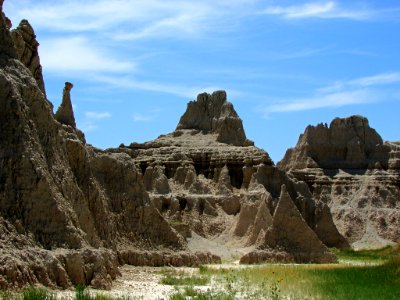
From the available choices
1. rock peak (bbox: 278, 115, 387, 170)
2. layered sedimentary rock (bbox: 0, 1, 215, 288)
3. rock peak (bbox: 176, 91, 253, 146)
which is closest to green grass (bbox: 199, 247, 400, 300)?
layered sedimentary rock (bbox: 0, 1, 215, 288)

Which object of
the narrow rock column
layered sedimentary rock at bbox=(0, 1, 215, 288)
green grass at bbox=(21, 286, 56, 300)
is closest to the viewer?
green grass at bbox=(21, 286, 56, 300)

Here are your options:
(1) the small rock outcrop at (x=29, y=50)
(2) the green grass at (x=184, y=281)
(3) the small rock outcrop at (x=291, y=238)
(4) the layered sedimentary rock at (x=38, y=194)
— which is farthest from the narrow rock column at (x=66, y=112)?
(3) the small rock outcrop at (x=291, y=238)

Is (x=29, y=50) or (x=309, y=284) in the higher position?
(x=29, y=50)

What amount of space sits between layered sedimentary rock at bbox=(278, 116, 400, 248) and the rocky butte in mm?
130

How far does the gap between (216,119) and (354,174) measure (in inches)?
728

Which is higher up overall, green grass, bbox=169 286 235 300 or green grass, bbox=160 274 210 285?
green grass, bbox=160 274 210 285

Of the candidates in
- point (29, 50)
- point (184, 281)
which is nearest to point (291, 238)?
point (184, 281)

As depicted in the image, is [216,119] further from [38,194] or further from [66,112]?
[38,194]

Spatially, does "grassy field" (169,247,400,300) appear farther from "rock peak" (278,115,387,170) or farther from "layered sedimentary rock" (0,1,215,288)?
"rock peak" (278,115,387,170)

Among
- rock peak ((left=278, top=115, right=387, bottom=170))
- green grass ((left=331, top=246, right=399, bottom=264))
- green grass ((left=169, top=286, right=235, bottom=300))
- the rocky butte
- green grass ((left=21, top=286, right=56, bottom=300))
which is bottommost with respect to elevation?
green grass ((left=169, top=286, right=235, bottom=300))

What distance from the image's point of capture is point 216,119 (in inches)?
3108

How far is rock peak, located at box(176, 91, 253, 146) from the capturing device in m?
76.8

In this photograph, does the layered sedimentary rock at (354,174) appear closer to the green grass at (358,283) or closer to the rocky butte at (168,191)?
the rocky butte at (168,191)

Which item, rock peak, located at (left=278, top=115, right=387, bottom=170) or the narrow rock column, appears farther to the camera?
rock peak, located at (left=278, top=115, right=387, bottom=170)
